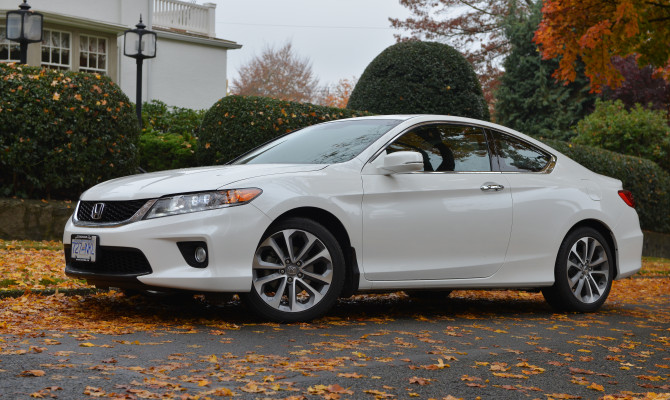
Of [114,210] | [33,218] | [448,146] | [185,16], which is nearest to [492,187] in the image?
[448,146]

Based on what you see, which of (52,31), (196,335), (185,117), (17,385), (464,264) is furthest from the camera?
(52,31)

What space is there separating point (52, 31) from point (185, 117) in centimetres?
568

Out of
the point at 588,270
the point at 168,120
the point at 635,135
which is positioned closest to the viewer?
the point at 588,270

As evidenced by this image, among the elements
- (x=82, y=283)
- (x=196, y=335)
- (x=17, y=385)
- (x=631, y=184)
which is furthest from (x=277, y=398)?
(x=631, y=184)

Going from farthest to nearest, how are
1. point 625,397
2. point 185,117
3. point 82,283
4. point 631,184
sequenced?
1. point 185,117
2. point 631,184
3. point 82,283
4. point 625,397

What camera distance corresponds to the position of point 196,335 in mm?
5883

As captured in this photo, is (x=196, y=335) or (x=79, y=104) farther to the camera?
(x=79, y=104)

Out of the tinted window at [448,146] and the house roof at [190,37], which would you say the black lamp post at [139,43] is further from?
the tinted window at [448,146]

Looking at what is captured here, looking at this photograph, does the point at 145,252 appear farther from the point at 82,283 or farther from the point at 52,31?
the point at 52,31

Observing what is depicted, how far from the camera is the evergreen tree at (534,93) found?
114 ft

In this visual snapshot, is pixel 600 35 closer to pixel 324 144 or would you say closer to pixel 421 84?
pixel 421 84

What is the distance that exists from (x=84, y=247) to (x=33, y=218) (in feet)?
20.5

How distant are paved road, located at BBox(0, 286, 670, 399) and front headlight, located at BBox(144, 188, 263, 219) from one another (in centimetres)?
79

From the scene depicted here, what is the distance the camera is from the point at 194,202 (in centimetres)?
613
